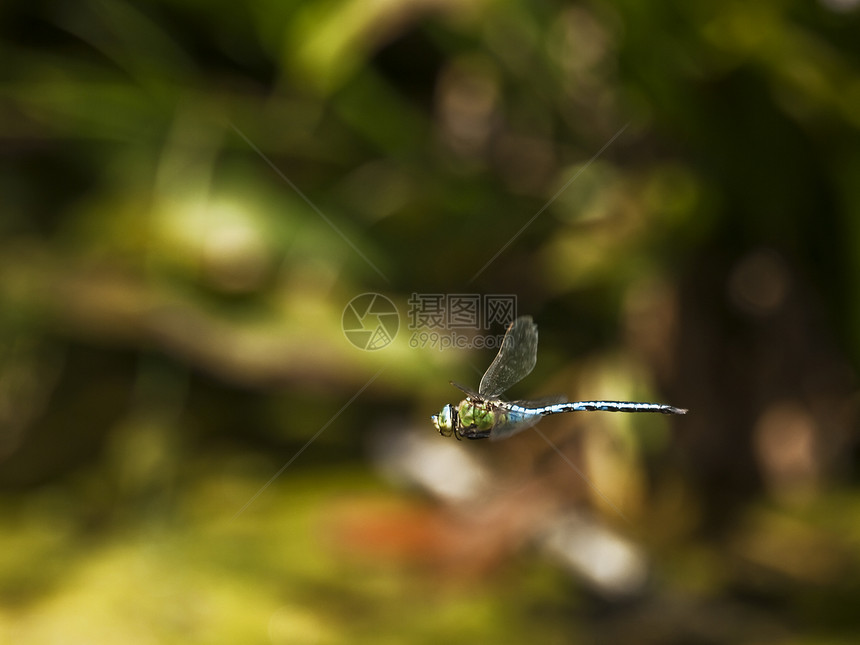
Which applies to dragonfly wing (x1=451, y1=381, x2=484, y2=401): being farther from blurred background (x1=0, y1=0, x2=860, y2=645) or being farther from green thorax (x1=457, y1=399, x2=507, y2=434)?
blurred background (x1=0, y1=0, x2=860, y2=645)

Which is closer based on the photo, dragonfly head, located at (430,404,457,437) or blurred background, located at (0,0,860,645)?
dragonfly head, located at (430,404,457,437)

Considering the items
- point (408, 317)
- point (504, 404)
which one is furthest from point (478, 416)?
point (408, 317)

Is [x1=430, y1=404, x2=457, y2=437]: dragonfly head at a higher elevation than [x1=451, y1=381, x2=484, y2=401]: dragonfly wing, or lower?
lower

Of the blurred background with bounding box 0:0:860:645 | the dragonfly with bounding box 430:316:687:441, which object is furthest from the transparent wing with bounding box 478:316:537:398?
the blurred background with bounding box 0:0:860:645

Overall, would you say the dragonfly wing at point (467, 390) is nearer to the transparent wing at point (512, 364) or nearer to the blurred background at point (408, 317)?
the transparent wing at point (512, 364)

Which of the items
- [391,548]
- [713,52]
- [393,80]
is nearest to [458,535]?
[391,548]

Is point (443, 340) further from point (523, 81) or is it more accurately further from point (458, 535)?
point (523, 81)

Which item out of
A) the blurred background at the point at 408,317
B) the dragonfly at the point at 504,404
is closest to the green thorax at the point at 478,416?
the dragonfly at the point at 504,404
